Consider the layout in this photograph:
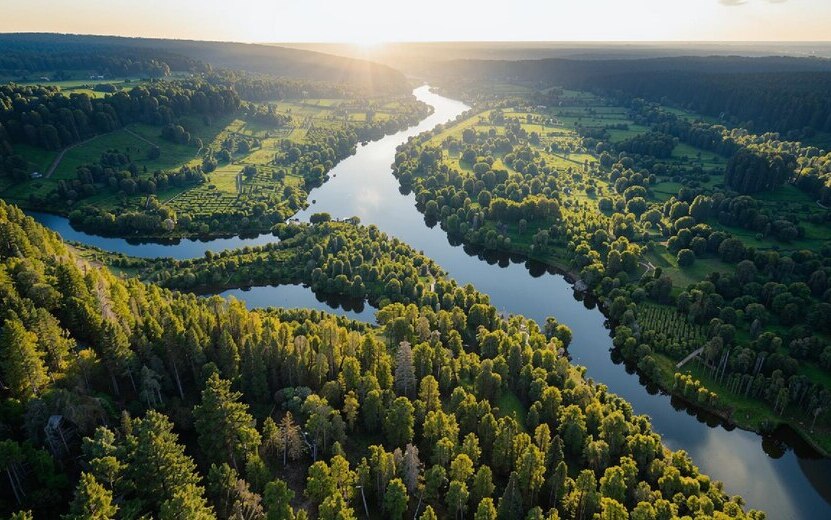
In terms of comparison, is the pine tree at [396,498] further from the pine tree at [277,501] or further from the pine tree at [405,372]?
the pine tree at [405,372]

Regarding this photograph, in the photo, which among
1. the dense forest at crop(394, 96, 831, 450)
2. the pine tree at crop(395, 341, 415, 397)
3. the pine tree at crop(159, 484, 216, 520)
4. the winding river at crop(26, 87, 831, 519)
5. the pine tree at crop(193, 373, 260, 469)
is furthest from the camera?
the dense forest at crop(394, 96, 831, 450)

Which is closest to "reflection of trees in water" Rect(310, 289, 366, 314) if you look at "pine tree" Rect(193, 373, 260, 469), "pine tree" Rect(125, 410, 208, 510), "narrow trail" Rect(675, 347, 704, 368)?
"pine tree" Rect(193, 373, 260, 469)

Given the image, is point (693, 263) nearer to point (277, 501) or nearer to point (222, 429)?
point (277, 501)

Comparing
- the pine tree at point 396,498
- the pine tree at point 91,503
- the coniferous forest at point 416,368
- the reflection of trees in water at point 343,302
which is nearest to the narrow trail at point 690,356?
the coniferous forest at point 416,368

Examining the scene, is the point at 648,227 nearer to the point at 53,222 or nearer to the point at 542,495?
the point at 542,495

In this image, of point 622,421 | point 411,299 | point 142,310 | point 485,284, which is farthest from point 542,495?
point 485,284

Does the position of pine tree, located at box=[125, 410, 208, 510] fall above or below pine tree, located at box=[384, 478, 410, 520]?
above

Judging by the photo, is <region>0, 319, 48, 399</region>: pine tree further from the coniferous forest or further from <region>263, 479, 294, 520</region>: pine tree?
<region>263, 479, 294, 520</region>: pine tree
